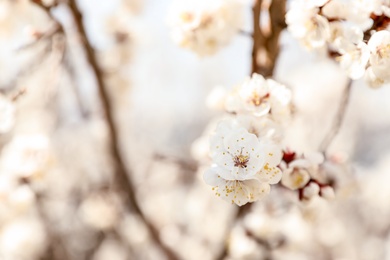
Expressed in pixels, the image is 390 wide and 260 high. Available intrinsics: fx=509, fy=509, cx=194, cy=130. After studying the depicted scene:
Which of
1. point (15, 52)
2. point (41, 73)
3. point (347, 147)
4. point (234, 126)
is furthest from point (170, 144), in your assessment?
point (234, 126)

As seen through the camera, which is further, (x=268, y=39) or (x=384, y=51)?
(x=268, y=39)

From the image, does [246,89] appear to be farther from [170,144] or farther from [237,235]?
[170,144]

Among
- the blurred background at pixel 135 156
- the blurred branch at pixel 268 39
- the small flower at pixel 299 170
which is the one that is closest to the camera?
the small flower at pixel 299 170

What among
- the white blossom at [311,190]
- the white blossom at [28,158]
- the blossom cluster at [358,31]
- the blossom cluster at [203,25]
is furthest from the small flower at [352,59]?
the white blossom at [28,158]

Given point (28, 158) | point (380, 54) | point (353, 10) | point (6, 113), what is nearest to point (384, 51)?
point (380, 54)

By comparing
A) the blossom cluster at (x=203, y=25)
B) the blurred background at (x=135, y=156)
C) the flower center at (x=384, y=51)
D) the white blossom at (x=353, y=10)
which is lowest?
the blurred background at (x=135, y=156)

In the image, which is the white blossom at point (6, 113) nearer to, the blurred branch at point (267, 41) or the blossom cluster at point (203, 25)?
the blossom cluster at point (203, 25)

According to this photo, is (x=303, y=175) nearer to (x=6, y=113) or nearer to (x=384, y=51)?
(x=384, y=51)
